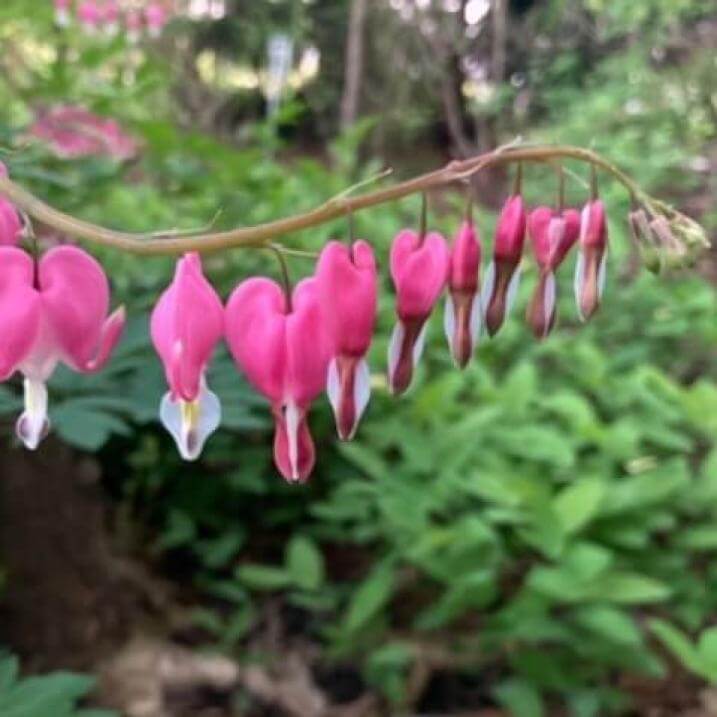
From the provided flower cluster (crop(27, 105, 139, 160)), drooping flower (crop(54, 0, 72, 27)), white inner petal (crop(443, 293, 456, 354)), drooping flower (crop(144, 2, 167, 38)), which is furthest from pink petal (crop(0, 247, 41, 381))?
drooping flower (crop(144, 2, 167, 38))

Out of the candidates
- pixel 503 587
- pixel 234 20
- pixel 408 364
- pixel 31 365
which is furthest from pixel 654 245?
pixel 234 20

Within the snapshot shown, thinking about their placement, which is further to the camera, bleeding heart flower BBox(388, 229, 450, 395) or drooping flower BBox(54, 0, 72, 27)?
drooping flower BBox(54, 0, 72, 27)

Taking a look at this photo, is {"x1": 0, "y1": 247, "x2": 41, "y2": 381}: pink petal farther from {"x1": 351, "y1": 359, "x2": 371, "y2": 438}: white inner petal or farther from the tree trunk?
the tree trunk

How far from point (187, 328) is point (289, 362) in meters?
0.06

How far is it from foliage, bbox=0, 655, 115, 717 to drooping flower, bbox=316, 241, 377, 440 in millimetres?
568

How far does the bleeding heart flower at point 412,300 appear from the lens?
2.43 feet

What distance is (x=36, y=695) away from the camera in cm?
118

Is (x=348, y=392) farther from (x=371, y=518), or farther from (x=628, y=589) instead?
(x=371, y=518)

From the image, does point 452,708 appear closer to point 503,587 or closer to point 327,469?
point 503,587

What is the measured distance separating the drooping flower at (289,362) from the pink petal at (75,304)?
74 mm

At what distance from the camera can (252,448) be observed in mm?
2426

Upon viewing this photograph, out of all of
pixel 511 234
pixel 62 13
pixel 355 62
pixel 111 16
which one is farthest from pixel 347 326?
pixel 355 62

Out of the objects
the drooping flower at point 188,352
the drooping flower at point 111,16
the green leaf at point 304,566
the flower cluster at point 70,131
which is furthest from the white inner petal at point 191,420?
the drooping flower at point 111,16

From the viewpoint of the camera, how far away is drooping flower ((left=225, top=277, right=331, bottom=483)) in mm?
719
